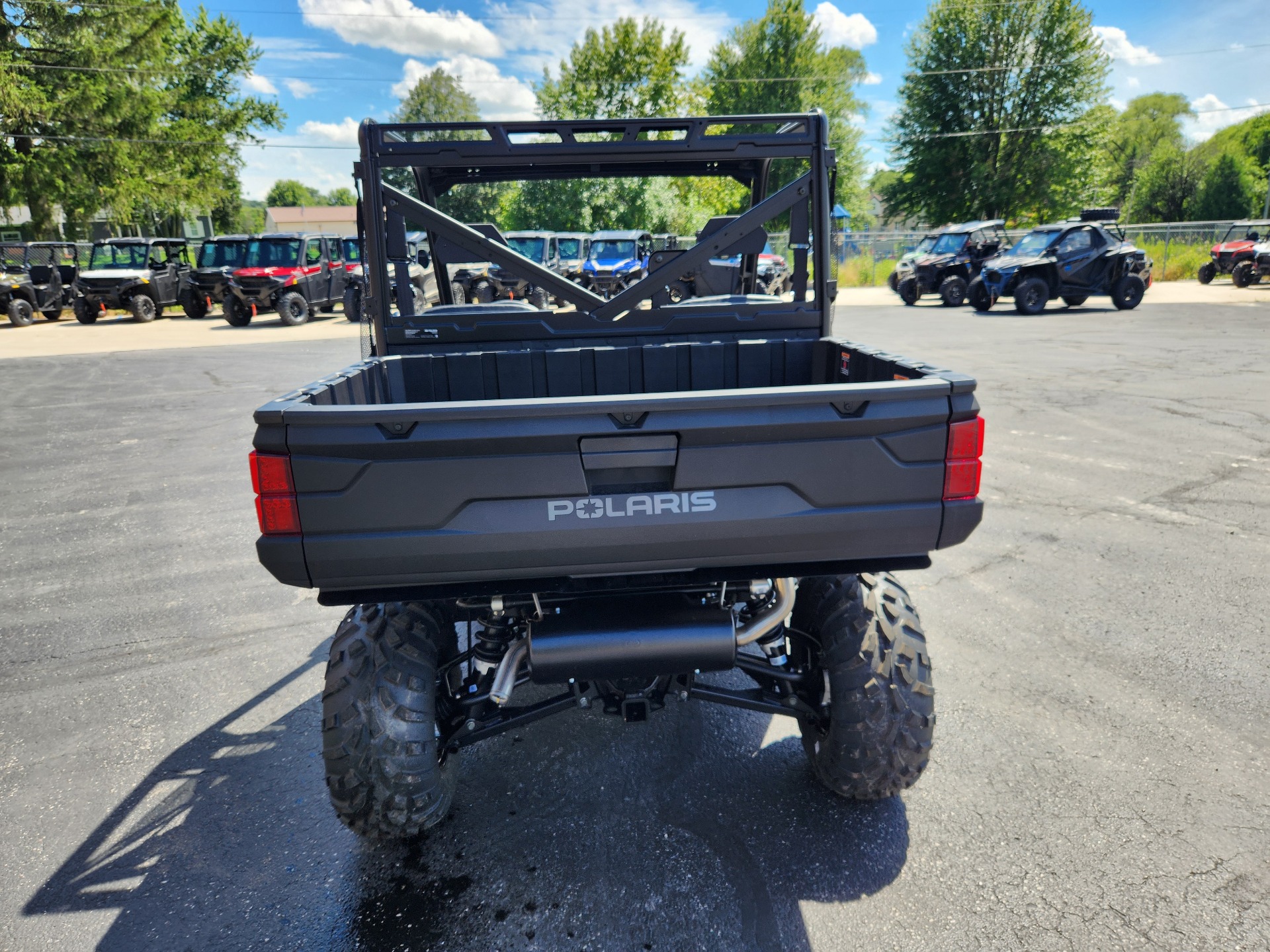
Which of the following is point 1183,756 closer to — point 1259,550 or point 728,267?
point 1259,550

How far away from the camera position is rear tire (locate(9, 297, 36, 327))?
20969 mm

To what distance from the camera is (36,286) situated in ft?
70.3

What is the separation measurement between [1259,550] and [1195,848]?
308cm

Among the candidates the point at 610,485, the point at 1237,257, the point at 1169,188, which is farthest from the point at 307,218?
the point at 610,485

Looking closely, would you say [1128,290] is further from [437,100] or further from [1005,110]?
[437,100]

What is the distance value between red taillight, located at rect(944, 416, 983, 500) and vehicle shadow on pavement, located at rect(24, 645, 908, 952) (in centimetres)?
123

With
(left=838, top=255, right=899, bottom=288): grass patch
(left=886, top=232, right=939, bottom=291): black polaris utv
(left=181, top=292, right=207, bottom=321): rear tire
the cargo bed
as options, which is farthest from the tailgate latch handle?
(left=838, top=255, right=899, bottom=288): grass patch

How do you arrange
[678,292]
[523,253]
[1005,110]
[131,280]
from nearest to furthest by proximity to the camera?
[678,292], [523,253], [131,280], [1005,110]

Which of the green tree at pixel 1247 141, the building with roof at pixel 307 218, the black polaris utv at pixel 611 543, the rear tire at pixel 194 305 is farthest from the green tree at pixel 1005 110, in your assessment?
the building with roof at pixel 307 218

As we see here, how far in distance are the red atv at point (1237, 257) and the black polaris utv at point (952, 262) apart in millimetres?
7839

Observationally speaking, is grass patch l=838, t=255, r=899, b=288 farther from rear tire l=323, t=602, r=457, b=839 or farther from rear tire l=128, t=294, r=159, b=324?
rear tire l=323, t=602, r=457, b=839

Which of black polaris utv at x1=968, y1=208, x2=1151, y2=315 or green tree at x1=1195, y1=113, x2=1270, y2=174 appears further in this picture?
green tree at x1=1195, y1=113, x2=1270, y2=174

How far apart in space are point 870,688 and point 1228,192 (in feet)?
168

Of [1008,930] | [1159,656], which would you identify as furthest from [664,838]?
[1159,656]
